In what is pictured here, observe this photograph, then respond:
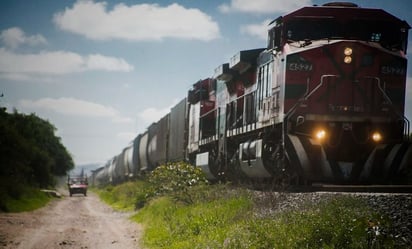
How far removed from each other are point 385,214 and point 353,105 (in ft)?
16.3

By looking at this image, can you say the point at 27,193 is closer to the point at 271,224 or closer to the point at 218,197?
the point at 218,197

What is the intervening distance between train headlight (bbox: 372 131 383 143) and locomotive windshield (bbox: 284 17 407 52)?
83.4 inches

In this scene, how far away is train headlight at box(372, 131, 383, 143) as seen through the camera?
440 inches

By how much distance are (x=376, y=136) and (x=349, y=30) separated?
2.55 meters

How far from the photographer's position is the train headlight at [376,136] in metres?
11.2

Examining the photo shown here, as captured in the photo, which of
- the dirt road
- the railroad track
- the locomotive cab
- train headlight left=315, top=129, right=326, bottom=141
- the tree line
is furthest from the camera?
the tree line

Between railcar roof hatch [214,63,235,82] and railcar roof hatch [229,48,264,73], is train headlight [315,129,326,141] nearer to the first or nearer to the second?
railcar roof hatch [229,48,264,73]

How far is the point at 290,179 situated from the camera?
1148 centimetres

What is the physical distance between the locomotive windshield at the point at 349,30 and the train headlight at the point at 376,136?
2.12 meters

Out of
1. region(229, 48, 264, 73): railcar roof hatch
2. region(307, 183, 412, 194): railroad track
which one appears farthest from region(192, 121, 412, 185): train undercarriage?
region(229, 48, 264, 73): railcar roof hatch

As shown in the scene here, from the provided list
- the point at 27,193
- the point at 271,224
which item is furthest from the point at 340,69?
the point at 27,193

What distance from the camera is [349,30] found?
1184 centimetres

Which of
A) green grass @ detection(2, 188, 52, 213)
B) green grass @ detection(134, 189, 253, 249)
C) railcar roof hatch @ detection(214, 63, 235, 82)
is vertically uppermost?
railcar roof hatch @ detection(214, 63, 235, 82)

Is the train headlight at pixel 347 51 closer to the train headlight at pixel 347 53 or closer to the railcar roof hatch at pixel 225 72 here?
the train headlight at pixel 347 53
